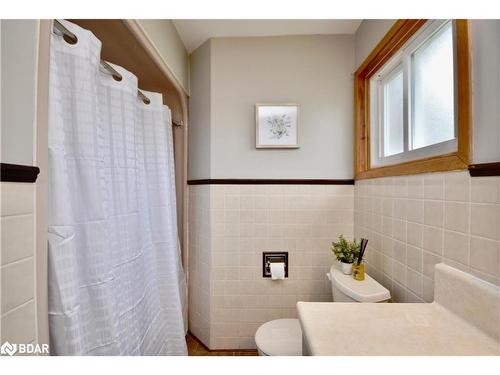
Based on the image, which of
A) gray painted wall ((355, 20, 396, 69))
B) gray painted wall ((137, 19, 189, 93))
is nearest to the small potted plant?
gray painted wall ((355, 20, 396, 69))

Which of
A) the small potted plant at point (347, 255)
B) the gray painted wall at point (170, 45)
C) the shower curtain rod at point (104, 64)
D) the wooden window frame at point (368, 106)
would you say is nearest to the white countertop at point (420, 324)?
the wooden window frame at point (368, 106)

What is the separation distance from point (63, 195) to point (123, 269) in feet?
1.32

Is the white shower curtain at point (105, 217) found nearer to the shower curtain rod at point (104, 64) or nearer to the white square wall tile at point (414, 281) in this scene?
the shower curtain rod at point (104, 64)

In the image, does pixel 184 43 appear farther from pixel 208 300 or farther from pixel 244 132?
pixel 208 300

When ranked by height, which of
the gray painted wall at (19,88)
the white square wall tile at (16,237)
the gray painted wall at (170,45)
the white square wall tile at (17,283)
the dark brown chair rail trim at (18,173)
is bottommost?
the white square wall tile at (17,283)

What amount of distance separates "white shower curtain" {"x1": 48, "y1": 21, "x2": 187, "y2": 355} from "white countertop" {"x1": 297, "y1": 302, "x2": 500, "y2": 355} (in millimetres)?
674

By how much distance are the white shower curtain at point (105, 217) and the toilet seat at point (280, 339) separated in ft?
1.46

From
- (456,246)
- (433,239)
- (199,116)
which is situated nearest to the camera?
(456,246)

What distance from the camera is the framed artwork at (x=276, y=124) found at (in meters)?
1.48

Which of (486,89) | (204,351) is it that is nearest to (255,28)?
(486,89)

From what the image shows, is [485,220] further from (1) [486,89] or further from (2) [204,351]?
(2) [204,351]

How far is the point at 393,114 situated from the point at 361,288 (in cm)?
94

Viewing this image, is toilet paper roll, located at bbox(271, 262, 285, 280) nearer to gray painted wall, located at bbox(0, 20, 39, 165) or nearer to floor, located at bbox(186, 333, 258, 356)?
floor, located at bbox(186, 333, 258, 356)

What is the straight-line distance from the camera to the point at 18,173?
50 centimetres
